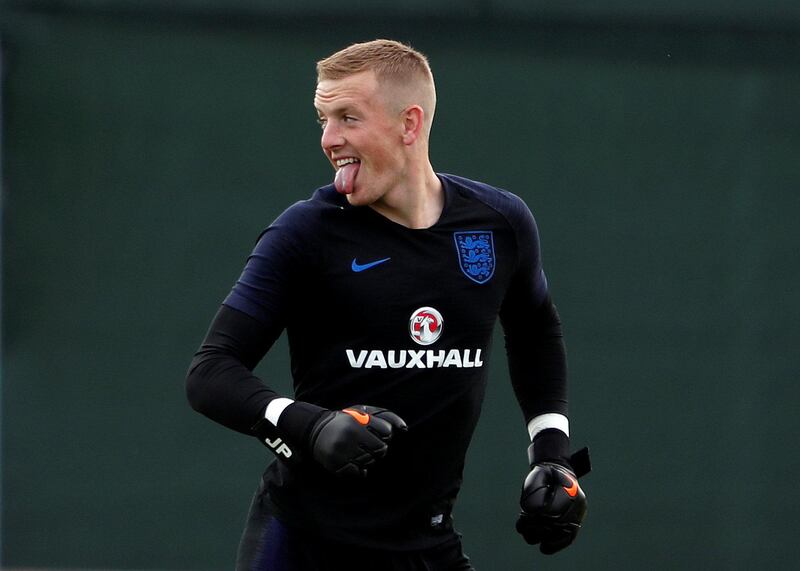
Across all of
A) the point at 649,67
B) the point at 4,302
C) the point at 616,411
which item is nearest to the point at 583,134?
the point at 649,67

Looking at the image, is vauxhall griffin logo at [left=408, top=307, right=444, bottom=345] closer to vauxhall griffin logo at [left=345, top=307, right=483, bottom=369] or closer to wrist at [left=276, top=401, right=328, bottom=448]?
vauxhall griffin logo at [left=345, top=307, right=483, bottom=369]

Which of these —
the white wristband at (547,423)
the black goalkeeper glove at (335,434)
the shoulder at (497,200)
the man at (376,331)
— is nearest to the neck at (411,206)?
the man at (376,331)

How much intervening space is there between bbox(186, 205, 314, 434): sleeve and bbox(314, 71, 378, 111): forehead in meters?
0.30

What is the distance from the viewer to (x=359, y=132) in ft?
10.2

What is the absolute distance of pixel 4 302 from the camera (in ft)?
19.1

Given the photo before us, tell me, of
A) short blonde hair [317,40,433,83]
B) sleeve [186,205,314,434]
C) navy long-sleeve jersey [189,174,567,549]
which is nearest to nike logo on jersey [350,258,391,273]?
navy long-sleeve jersey [189,174,567,549]

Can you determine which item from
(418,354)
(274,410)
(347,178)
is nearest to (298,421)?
(274,410)

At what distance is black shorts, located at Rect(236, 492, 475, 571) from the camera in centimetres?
312

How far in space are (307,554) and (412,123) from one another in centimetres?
105

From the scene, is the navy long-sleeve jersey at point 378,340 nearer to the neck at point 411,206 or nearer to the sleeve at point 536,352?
the neck at point 411,206

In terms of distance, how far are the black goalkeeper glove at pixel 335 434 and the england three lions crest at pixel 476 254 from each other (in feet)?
1.49

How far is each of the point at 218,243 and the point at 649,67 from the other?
2053 millimetres

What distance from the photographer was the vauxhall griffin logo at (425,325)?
307 centimetres

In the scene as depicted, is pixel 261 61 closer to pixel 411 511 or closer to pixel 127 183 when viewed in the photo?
pixel 127 183
